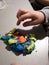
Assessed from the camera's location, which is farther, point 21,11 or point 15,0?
point 15,0

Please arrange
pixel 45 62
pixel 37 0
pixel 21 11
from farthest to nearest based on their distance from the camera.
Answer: pixel 37 0 < pixel 21 11 < pixel 45 62

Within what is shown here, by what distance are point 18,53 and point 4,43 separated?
5 centimetres

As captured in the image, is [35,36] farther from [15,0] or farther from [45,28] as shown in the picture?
[15,0]

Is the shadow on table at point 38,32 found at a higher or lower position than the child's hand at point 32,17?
lower

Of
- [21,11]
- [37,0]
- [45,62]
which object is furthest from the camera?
[37,0]

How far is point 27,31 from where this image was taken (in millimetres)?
601

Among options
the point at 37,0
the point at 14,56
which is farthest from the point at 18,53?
the point at 37,0

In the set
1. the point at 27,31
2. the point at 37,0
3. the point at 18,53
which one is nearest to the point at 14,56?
the point at 18,53

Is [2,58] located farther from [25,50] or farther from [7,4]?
[7,4]

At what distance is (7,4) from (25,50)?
321 mm

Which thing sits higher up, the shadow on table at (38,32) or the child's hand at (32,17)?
the child's hand at (32,17)

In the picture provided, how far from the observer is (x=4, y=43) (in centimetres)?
54

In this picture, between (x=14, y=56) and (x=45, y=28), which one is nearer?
(x=14, y=56)

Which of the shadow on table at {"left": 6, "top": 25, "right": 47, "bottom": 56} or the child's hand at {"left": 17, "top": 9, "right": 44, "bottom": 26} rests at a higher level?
the child's hand at {"left": 17, "top": 9, "right": 44, "bottom": 26}
